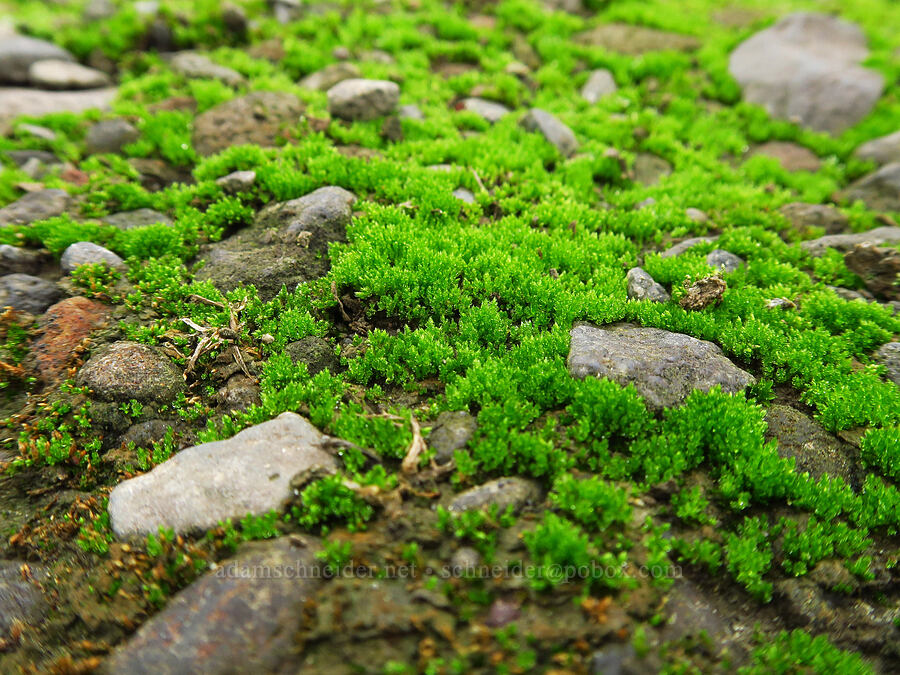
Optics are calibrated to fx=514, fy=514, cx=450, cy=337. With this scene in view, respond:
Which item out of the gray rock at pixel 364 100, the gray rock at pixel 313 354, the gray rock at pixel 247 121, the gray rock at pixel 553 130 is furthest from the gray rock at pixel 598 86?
the gray rock at pixel 313 354

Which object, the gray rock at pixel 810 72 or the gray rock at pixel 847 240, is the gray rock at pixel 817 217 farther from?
the gray rock at pixel 810 72

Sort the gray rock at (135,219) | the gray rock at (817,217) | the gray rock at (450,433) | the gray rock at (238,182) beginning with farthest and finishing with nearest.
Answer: the gray rock at (817,217) → the gray rock at (238,182) → the gray rock at (135,219) → the gray rock at (450,433)

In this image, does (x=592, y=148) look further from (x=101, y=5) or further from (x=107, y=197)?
(x=101, y=5)

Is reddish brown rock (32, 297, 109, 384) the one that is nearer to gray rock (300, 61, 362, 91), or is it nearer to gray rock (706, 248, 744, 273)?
gray rock (300, 61, 362, 91)

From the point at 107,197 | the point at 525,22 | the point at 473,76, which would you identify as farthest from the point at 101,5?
the point at 525,22

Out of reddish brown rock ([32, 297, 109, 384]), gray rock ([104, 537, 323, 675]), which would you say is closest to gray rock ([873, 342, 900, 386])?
gray rock ([104, 537, 323, 675])

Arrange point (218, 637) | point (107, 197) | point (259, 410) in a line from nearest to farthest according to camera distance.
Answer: point (218, 637), point (259, 410), point (107, 197)
